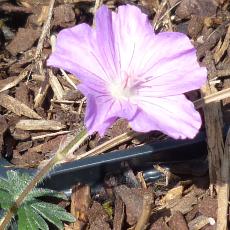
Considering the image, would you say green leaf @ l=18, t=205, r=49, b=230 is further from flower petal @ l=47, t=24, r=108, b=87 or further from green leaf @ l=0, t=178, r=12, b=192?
flower petal @ l=47, t=24, r=108, b=87

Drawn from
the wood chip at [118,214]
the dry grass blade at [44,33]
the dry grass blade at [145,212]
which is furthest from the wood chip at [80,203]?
the dry grass blade at [44,33]

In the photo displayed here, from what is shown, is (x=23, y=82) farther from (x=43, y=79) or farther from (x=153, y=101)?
(x=153, y=101)

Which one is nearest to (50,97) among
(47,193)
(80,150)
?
(80,150)

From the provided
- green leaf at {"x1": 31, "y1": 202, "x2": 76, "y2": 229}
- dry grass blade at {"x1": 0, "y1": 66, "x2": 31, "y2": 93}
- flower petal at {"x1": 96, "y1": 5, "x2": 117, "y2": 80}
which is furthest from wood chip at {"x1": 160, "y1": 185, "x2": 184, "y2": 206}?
dry grass blade at {"x1": 0, "y1": 66, "x2": 31, "y2": 93}

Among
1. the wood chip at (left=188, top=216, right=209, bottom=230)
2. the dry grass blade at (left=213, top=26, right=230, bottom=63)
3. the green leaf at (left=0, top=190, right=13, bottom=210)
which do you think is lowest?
the wood chip at (left=188, top=216, right=209, bottom=230)

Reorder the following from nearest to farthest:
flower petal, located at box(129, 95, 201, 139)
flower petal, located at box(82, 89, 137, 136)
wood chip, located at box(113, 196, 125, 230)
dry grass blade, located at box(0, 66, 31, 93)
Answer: flower petal, located at box(82, 89, 137, 136), flower petal, located at box(129, 95, 201, 139), wood chip, located at box(113, 196, 125, 230), dry grass blade, located at box(0, 66, 31, 93)

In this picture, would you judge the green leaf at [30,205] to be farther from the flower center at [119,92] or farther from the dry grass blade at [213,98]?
the dry grass blade at [213,98]

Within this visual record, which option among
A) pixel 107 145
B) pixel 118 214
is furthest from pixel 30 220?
pixel 107 145
